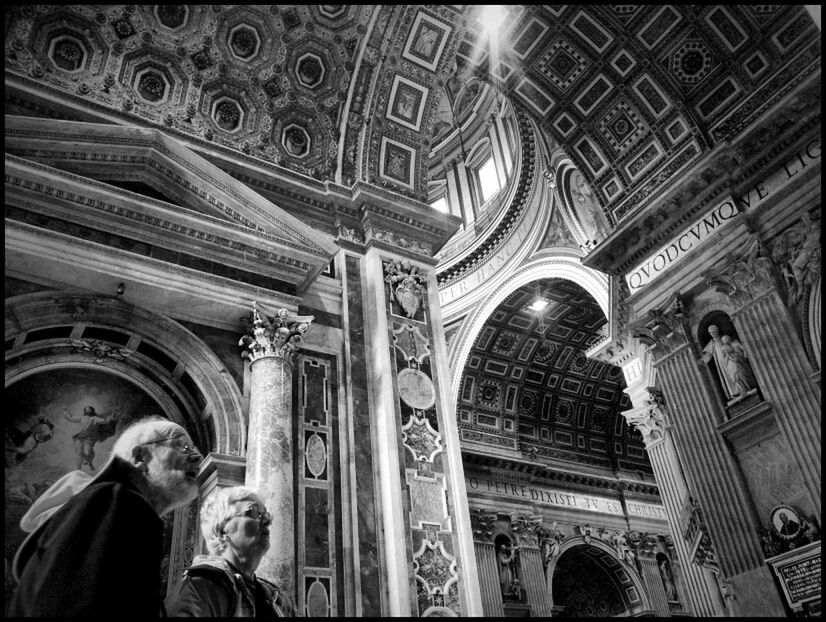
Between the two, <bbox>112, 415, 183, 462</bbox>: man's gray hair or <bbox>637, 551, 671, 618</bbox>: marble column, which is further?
A: <bbox>637, 551, 671, 618</bbox>: marble column

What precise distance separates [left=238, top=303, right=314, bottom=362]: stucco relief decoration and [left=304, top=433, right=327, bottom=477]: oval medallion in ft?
3.16

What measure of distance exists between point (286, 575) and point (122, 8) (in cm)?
706

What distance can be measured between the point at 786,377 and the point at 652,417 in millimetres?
4591

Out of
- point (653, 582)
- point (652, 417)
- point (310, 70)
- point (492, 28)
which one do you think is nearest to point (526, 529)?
point (653, 582)

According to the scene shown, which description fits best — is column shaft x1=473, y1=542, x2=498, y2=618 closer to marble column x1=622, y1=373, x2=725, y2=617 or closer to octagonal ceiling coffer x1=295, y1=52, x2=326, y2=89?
marble column x1=622, y1=373, x2=725, y2=617

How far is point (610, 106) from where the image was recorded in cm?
1085

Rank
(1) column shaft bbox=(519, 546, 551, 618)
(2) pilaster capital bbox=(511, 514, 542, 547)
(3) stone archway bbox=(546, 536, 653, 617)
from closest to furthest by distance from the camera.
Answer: (1) column shaft bbox=(519, 546, 551, 618)
(2) pilaster capital bbox=(511, 514, 542, 547)
(3) stone archway bbox=(546, 536, 653, 617)

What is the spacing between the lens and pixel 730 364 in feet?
28.4

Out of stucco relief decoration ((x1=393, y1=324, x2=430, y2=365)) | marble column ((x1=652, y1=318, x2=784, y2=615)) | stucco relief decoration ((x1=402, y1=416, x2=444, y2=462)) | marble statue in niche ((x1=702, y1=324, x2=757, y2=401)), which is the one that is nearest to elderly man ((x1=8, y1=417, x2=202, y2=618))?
stucco relief decoration ((x1=402, y1=416, x2=444, y2=462))

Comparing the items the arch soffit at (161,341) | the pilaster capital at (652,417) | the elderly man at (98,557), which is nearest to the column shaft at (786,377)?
the pilaster capital at (652,417)

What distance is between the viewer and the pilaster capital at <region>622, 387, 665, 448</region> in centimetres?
1221

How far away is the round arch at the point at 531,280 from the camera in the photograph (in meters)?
15.0

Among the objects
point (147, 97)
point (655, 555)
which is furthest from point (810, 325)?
point (655, 555)

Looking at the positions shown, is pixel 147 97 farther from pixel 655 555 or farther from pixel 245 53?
pixel 655 555
